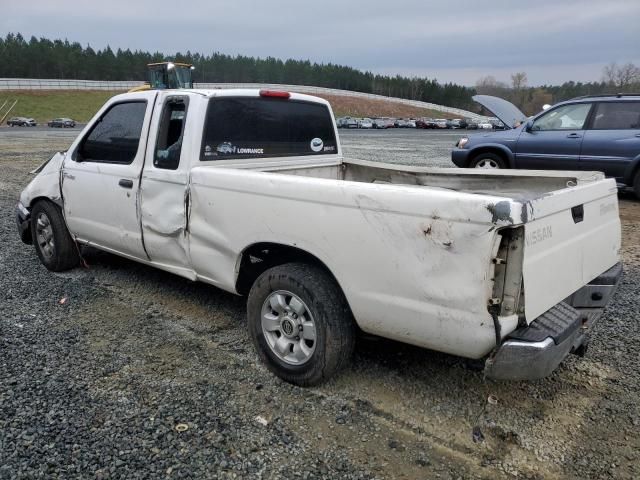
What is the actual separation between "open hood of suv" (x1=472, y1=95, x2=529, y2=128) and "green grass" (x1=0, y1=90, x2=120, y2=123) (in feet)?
205

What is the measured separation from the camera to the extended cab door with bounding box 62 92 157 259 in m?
4.25

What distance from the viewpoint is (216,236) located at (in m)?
3.57

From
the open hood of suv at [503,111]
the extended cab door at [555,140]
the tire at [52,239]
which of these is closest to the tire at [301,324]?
the tire at [52,239]

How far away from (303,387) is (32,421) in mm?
1523

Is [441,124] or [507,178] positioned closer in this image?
[507,178]

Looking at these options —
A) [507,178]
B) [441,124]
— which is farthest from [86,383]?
[441,124]

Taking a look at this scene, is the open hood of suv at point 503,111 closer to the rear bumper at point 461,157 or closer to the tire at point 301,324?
the rear bumper at point 461,157

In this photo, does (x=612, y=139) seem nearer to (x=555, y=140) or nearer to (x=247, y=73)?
(x=555, y=140)

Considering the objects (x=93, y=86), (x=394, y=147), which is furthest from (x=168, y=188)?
(x=93, y=86)

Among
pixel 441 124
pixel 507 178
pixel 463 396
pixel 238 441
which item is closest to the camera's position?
pixel 238 441

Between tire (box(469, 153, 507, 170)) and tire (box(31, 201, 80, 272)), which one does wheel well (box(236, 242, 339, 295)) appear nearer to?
tire (box(31, 201, 80, 272))

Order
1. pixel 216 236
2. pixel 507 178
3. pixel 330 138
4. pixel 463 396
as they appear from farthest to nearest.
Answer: pixel 330 138 → pixel 507 178 → pixel 216 236 → pixel 463 396

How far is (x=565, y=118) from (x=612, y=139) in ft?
3.00

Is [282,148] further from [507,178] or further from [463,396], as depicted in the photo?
[463,396]
